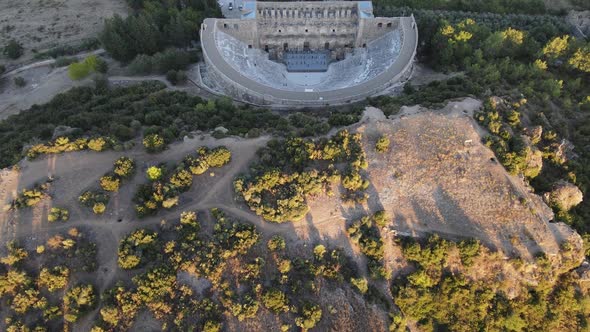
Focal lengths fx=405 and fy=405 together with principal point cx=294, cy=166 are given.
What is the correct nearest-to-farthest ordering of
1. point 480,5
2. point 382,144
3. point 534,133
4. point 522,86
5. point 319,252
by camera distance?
point 319,252 < point 382,144 < point 534,133 < point 522,86 < point 480,5

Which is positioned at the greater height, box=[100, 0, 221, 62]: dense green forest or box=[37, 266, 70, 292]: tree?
box=[100, 0, 221, 62]: dense green forest

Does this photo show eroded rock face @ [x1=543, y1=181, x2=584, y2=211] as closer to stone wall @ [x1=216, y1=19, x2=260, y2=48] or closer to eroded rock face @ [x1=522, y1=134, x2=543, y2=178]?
Result: eroded rock face @ [x1=522, y1=134, x2=543, y2=178]

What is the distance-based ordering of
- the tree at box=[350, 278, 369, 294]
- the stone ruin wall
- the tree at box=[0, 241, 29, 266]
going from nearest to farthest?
the tree at box=[350, 278, 369, 294]
the tree at box=[0, 241, 29, 266]
the stone ruin wall

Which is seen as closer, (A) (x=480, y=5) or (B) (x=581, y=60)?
(B) (x=581, y=60)

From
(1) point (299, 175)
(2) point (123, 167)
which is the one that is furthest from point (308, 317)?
(2) point (123, 167)

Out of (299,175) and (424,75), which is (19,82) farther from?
(424,75)

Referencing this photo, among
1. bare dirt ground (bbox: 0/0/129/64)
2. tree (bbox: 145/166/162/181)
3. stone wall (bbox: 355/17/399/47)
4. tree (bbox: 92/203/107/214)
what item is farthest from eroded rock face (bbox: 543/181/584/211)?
bare dirt ground (bbox: 0/0/129/64)

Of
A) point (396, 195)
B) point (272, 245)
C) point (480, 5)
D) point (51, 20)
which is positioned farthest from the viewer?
point (51, 20)
